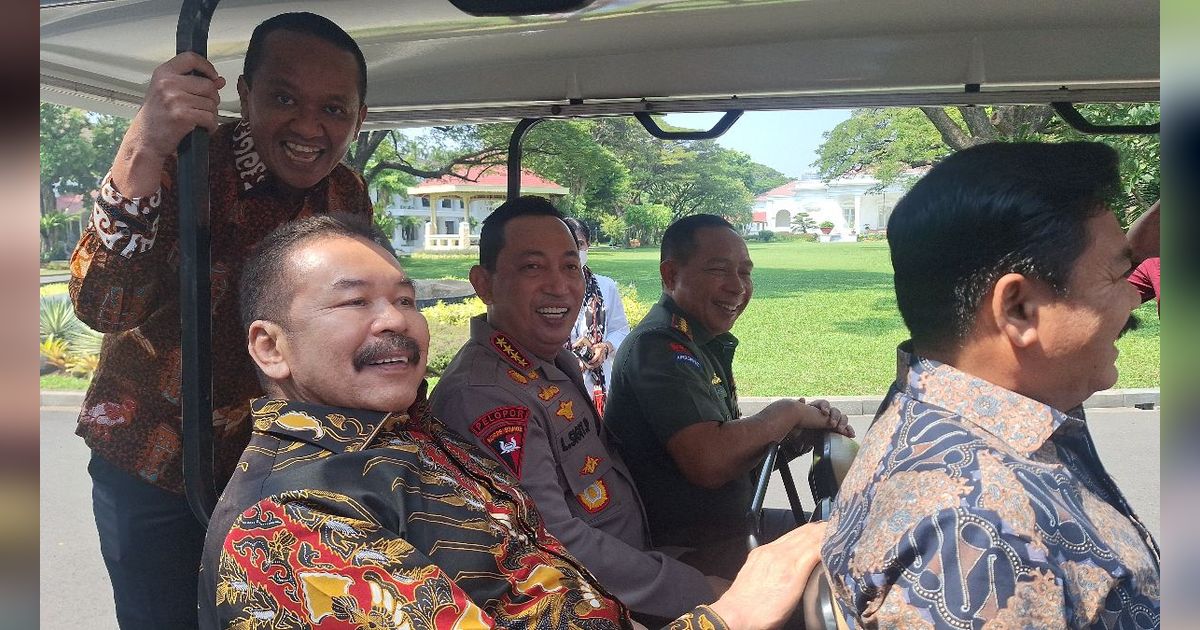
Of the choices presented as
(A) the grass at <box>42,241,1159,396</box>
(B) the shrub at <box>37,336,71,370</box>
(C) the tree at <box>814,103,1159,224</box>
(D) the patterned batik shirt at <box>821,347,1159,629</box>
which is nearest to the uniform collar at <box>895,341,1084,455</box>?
(D) the patterned batik shirt at <box>821,347,1159,629</box>

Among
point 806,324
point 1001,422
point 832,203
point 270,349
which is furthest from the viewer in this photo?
point 806,324

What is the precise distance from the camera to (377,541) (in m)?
1.50

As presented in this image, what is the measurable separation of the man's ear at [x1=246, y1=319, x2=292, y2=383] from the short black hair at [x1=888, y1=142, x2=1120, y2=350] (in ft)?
3.50

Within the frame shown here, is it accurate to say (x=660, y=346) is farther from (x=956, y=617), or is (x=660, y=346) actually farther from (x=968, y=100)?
(x=956, y=617)

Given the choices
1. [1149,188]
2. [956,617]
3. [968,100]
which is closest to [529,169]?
[968,100]

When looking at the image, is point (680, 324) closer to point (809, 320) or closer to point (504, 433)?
point (504, 433)

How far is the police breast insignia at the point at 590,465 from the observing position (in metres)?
2.46

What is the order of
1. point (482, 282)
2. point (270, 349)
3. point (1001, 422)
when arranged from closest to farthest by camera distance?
point (1001, 422) < point (270, 349) < point (482, 282)

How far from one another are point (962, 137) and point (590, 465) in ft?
8.64

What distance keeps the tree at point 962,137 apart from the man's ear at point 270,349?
1.16 m

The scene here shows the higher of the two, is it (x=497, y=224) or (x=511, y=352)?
(x=497, y=224)

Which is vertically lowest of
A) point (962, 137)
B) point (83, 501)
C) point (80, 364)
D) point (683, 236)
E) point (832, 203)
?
point (83, 501)

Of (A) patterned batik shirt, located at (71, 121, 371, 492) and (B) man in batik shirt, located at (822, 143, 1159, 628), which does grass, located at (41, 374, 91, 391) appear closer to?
(A) patterned batik shirt, located at (71, 121, 371, 492)

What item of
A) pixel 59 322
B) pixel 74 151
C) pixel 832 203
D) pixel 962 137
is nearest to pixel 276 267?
pixel 962 137
